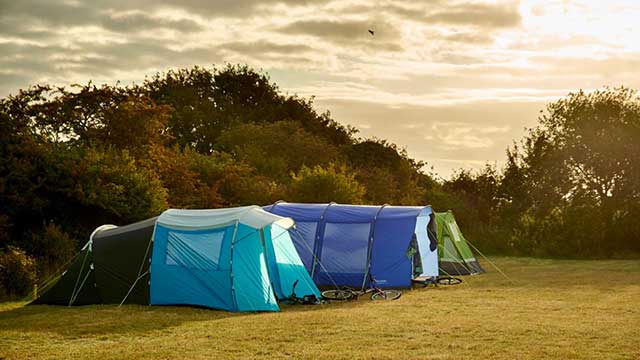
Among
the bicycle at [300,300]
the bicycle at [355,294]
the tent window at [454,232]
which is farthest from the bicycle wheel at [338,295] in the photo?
the tent window at [454,232]

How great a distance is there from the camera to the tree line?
18781 mm

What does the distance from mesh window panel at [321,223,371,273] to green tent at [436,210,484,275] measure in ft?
12.5

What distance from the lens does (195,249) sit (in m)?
13.4

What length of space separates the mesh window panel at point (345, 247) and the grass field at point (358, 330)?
1.86 meters

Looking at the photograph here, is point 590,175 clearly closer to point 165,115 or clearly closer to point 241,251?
point 165,115

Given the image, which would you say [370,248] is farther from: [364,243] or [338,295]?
[338,295]

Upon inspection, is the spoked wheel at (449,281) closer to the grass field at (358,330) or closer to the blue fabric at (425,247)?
the blue fabric at (425,247)

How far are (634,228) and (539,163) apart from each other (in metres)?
5.07

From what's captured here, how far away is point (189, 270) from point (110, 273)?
1407mm

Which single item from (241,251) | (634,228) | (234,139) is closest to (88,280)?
(241,251)

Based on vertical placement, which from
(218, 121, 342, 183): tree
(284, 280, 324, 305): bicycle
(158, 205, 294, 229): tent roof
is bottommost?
(284, 280, 324, 305): bicycle

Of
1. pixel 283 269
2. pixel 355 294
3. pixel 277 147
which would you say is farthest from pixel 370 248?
pixel 277 147

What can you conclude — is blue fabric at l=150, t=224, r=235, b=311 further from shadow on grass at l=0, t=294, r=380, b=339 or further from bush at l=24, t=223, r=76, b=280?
bush at l=24, t=223, r=76, b=280

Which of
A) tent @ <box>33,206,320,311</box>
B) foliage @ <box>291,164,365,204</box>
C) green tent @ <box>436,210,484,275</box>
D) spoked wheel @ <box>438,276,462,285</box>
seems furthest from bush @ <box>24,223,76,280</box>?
foliage @ <box>291,164,365,204</box>
